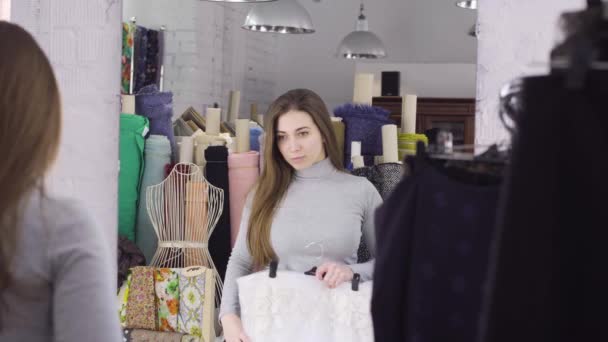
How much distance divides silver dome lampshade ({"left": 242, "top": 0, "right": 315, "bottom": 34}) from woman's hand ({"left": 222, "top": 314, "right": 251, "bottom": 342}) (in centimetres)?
369

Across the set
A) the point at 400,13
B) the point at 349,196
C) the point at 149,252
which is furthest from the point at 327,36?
the point at 349,196

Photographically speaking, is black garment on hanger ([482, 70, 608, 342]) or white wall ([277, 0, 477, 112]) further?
white wall ([277, 0, 477, 112])

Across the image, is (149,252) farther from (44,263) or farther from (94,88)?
(44,263)

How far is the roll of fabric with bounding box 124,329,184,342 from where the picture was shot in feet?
10.4

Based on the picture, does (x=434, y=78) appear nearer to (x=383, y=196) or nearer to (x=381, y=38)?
(x=381, y=38)

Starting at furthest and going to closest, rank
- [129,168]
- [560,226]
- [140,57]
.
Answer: [140,57] < [129,168] < [560,226]

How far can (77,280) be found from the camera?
122 centimetres

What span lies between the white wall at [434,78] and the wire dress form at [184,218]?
5932 mm

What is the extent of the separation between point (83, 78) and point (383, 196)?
1.24 meters

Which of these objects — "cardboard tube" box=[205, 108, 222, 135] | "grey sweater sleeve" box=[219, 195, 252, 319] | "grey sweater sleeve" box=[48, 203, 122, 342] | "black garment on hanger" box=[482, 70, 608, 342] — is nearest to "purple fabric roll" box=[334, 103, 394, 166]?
"cardboard tube" box=[205, 108, 222, 135]

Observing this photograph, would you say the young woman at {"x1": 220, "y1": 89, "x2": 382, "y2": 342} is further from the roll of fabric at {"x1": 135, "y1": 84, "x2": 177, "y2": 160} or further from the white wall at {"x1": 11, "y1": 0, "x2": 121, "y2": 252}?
the roll of fabric at {"x1": 135, "y1": 84, "x2": 177, "y2": 160}

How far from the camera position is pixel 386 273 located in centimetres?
127

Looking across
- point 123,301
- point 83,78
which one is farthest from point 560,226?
point 123,301

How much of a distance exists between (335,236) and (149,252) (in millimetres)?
1394
